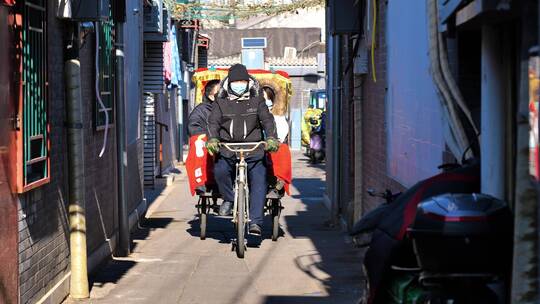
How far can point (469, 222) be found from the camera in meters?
4.66

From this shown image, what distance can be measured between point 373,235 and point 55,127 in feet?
12.5

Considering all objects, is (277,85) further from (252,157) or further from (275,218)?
(252,157)

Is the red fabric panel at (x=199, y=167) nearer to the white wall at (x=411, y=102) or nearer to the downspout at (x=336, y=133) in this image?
the downspout at (x=336, y=133)

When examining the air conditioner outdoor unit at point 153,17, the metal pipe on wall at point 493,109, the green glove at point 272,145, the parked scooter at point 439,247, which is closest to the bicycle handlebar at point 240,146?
the green glove at point 272,145

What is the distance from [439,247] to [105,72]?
23.8 ft

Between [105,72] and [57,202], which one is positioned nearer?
[57,202]

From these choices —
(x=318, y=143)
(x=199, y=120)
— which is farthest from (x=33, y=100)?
(x=318, y=143)

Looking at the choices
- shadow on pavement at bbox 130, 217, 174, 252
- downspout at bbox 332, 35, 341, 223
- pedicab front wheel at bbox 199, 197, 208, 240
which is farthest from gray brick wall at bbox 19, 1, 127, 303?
downspout at bbox 332, 35, 341, 223

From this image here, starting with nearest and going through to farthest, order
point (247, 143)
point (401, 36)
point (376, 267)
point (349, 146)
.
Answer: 1. point (376, 267)
2. point (401, 36)
3. point (247, 143)
4. point (349, 146)

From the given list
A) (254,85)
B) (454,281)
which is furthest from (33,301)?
(254,85)

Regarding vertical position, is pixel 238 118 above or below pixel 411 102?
below

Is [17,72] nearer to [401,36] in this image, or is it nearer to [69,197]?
[69,197]

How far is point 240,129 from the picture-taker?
12.0 m

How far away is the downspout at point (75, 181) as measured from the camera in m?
8.62
